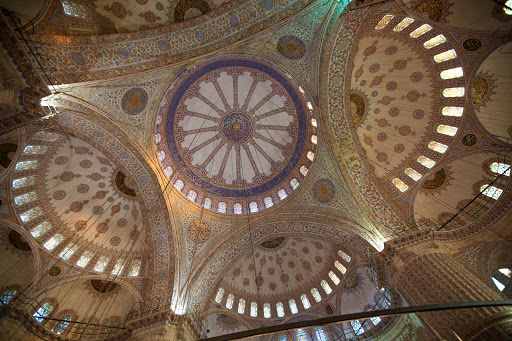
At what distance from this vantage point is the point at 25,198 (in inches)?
367

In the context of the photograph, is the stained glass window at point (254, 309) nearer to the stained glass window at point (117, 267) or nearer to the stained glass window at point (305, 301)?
the stained glass window at point (305, 301)

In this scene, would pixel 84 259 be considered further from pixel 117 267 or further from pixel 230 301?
pixel 230 301

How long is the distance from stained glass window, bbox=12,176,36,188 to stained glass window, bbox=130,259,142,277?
5.27m

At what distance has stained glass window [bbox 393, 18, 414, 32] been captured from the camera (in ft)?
25.1

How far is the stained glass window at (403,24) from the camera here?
25.1ft

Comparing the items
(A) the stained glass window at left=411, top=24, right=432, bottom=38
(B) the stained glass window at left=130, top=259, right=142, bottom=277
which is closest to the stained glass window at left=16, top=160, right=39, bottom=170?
(B) the stained glass window at left=130, top=259, right=142, bottom=277

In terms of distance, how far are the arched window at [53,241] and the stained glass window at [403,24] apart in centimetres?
1549

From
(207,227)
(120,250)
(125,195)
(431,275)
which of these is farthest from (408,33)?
(120,250)

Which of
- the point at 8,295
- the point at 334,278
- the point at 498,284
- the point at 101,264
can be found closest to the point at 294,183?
the point at 334,278

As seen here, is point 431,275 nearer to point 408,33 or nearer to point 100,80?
point 408,33

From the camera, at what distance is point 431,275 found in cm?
681

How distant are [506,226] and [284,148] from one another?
8871 mm

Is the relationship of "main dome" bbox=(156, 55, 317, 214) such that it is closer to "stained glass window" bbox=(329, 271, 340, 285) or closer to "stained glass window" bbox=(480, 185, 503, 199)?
"stained glass window" bbox=(329, 271, 340, 285)

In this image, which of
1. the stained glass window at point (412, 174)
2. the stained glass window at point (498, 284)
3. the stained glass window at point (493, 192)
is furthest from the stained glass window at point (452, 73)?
the stained glass window at point (498, 284)
